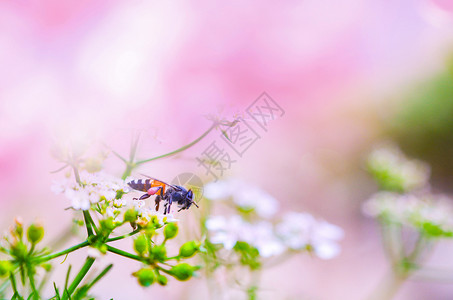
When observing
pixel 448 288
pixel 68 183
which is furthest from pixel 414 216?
pixel 448 288

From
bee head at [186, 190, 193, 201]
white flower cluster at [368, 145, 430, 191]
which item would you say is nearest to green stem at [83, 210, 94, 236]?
bee head at [186, 190, 193, 201]

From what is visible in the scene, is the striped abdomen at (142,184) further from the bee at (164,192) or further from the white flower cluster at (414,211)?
the white flower cluster at (414,211)

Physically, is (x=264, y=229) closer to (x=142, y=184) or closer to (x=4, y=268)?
(x=142, y=184)

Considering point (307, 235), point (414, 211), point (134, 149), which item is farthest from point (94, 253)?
point (414, 211)

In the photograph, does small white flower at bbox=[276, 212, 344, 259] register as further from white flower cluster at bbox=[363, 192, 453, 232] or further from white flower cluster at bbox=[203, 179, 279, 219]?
white flower cluster at bbox=[363, 192, 453, 232]

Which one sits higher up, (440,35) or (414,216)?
(440,35)

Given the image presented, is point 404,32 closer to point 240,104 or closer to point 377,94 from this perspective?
point 377,94
